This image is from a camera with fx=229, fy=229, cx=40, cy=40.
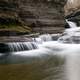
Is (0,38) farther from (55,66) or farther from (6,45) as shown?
(55,66)

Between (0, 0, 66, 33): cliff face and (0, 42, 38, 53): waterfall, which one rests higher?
(0, 0, 66, 33): cliff face

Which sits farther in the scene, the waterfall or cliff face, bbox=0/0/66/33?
cliff face, bbox=0/0/66/33

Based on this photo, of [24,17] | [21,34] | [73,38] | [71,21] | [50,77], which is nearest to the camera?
[50,77]

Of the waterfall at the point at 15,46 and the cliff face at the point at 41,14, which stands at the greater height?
the cliff face at the point at 41,14

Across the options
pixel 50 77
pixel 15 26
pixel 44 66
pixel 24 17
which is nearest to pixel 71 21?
pixel 24 17

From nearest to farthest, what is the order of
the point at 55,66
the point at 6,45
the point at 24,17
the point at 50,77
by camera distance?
1. the point at 50,77
2. the point at 55,66
3. the point at 6,45
4. the point at 24,17

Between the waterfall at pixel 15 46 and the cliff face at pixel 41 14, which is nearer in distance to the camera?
the waterfall at pixel 15 46

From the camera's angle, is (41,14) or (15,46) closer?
(15,46)

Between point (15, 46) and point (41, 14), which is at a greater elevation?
point (41, 14)

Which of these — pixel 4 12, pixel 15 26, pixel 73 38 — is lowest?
pixel 73 38

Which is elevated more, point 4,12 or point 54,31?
point 4,12

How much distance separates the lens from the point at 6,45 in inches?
513

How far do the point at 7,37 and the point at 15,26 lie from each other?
286 cm

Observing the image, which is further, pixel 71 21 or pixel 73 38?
pixel 71 21
